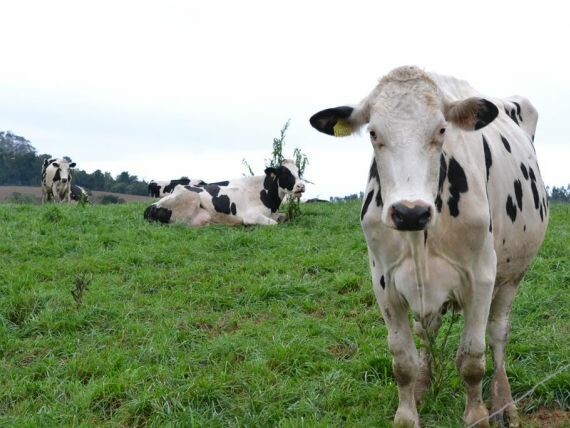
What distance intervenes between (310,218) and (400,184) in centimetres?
926

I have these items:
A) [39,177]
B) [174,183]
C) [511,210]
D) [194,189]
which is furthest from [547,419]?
[39,177]

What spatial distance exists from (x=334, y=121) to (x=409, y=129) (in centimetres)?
60

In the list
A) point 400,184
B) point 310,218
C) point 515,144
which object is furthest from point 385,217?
point 310,218

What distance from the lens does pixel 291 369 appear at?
490 cm

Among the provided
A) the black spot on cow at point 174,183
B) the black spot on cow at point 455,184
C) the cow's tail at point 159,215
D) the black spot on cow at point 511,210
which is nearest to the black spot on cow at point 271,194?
the cow's tail at point 159,215

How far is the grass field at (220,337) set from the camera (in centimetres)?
433

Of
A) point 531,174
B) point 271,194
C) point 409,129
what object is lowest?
point 271,194

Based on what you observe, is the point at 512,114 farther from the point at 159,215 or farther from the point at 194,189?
the point at 194,189

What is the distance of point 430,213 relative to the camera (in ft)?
10.0

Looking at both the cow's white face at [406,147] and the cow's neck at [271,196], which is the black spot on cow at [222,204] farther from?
the cow's white face at [406,147]

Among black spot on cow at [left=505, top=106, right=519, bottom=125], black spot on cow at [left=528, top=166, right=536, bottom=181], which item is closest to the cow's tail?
black spot on cow at [left=505, top=106, right=519, bottom=125]

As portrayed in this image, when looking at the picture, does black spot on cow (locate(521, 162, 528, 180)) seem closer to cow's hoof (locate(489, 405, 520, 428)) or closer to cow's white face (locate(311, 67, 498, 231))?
cow's white face (locate(311, 67, 498, 231))

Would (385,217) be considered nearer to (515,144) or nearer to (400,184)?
(400,184)

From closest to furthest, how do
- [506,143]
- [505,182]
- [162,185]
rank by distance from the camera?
[505,182], [506,143], [162,185]
